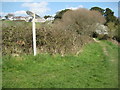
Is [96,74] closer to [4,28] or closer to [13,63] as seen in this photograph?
[13,63]

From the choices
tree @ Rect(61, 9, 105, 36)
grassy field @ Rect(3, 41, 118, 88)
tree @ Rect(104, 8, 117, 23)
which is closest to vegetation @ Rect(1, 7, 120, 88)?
grassy field @ Rect(3, 41, 118, 88)

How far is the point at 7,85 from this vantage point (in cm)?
463

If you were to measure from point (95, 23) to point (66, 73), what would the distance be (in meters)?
21.3

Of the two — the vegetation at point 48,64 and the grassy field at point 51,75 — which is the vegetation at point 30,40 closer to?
the vegetation at point 48,64

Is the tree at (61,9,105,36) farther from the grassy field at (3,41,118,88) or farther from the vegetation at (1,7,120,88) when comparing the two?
the grassy field at (3,41,118,88)

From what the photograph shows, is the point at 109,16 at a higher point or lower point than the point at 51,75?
higher

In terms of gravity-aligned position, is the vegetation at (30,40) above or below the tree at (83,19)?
below

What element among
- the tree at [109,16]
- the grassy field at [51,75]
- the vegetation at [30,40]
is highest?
the tree at [109,16]

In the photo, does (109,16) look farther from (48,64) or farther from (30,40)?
(48,64)

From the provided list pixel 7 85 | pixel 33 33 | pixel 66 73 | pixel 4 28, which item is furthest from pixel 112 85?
pixel 4 28

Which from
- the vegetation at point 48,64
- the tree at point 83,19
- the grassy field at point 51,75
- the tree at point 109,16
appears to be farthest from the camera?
the tree at point 109,16


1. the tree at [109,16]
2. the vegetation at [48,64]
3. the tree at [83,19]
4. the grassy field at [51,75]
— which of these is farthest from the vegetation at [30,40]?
the tree at [109,16]

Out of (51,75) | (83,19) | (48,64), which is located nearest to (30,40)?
(48,64)

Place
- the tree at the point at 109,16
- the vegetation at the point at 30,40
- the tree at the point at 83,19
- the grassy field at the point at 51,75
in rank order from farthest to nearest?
the tree at the point at 109,16 < the tree at the point at 83,19 < the vegetation at the point at 30,40 < the grassy field at the point at 51,75
